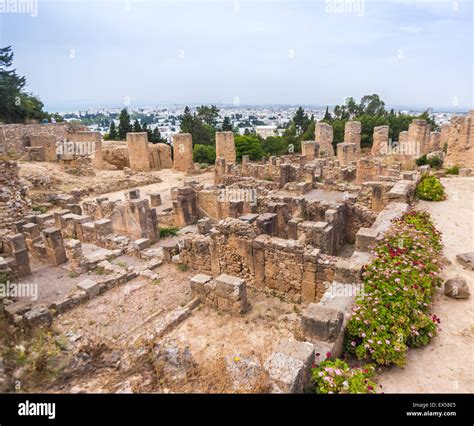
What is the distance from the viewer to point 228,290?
7.34 metres

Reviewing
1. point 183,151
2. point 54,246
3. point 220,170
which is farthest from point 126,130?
point 54,246

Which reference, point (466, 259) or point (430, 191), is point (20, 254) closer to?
point (466, 259)

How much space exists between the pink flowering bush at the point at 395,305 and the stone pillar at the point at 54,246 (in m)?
10.0

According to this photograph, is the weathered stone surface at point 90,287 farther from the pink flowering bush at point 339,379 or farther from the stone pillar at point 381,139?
the stone pillar at point 381,139

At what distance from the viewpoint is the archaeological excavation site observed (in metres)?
4.62

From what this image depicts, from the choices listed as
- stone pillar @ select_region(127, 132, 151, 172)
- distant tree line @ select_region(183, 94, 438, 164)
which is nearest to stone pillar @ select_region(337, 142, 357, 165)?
distant tree line @ select_region(183, 94, 438, 164)

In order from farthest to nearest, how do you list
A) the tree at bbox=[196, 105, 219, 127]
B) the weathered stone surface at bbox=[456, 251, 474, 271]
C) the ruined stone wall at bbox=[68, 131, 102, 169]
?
the tree at bbox=[196, 105, 219, 127], the ruined stone wall at bbox=[68, 131, 102, 169], the weathered stone surface at bbox=[456, 251, 474, 271]

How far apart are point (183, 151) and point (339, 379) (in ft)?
85.7

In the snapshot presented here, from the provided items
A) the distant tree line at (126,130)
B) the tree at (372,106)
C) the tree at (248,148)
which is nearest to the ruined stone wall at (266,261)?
the tree at (248,148)

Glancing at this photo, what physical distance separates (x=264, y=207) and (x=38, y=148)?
1802cm

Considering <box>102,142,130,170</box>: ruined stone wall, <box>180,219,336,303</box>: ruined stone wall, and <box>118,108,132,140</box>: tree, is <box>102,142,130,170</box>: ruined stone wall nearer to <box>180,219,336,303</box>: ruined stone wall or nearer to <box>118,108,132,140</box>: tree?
<box>118,108,132,140</box>: tree

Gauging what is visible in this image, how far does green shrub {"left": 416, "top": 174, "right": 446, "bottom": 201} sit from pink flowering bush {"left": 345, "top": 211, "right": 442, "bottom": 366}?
5697mm

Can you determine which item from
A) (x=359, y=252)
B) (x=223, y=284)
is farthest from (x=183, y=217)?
(x=359, y=252)

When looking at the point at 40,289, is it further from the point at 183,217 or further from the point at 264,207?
the point at 264,207
